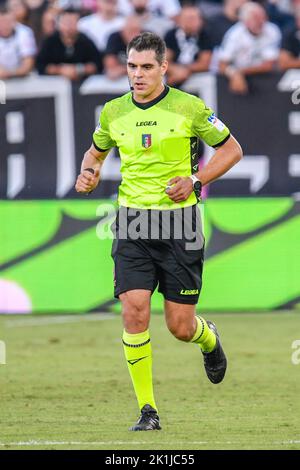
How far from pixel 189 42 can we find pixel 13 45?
233 centimetres

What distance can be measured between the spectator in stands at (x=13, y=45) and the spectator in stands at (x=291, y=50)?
10.7ft

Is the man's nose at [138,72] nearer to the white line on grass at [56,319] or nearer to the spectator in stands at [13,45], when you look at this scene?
the white line on grass at [56,319]

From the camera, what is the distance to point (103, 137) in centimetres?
787

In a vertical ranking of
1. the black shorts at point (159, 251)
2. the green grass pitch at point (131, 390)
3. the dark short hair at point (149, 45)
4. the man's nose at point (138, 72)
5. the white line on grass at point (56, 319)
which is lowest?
the white line on grass at point (56, 319)

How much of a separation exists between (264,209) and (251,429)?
6.66 metres

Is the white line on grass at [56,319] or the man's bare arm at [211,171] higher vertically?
the man's bare arm at [211,171]

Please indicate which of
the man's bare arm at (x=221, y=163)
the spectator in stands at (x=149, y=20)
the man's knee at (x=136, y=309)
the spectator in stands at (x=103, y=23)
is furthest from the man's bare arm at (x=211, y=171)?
the spectator in stands at (x=103, y=23)

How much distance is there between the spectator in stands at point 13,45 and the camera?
1463cm

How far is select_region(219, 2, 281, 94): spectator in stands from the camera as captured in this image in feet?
47.0

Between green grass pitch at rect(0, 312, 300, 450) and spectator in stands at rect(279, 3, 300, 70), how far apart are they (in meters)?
3.15

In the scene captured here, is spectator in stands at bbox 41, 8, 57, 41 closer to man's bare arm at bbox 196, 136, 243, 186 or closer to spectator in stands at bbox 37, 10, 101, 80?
spectator in stands at bbox 37, 10, 101, 80

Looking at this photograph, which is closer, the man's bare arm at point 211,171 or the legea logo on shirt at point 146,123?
the man's bare arm at point 211,171

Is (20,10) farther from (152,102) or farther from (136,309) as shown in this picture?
(136,309)

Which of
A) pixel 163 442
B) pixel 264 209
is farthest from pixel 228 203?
pixel 163 442
